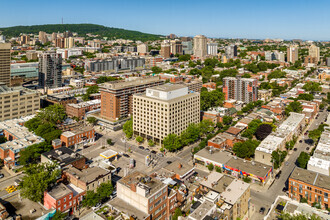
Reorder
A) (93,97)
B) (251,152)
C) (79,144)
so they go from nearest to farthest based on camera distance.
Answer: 1. (251,152)
2. (79,144)
3. (93,97)

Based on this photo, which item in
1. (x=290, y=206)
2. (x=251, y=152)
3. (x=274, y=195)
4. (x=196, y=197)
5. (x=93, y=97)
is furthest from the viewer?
(x=93, y=97)

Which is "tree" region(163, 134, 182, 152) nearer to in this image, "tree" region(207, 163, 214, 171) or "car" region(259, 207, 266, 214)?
"tree" region(207, 163, 214, 171)

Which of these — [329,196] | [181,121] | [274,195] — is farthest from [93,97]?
[329,196]

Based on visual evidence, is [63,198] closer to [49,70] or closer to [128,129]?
[128,129]

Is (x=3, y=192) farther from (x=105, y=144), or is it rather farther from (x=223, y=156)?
(x=223, y=156)

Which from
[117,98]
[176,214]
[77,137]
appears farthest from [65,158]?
[117,98]

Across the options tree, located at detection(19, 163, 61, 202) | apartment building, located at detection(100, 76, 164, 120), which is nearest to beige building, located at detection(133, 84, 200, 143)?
apartment building, located at detection(100, 76, 164, 120)

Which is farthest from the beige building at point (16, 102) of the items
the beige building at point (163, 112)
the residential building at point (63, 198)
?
the residential building at point (63, 198)
